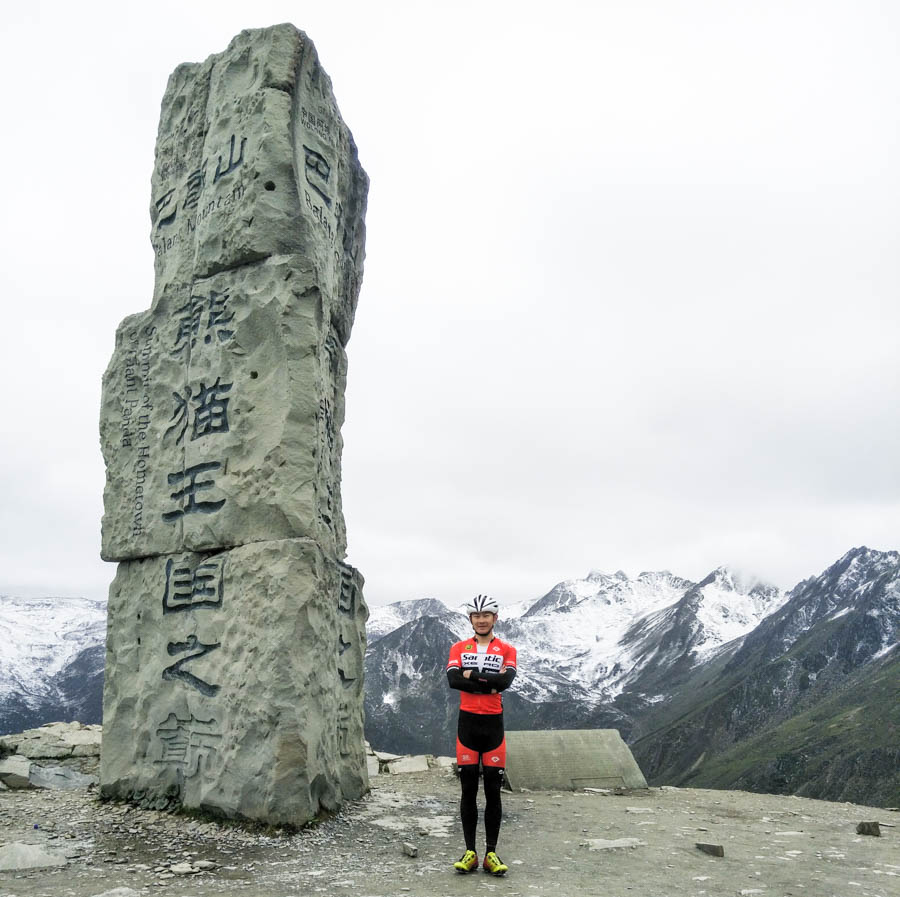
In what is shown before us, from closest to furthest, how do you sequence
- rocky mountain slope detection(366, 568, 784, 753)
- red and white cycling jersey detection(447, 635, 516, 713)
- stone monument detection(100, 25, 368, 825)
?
red and white cycling jersey detection(447, 635, 516, 713) → stone monument detection(100, 25, 368, 825) → rocky mountain slope detection(366, 568, 784, 753)

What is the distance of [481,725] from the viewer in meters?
6.71

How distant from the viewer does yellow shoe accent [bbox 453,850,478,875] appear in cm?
643

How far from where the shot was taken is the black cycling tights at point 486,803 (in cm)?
656

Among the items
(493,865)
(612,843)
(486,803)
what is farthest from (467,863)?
(612,843)

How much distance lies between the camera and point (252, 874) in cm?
647

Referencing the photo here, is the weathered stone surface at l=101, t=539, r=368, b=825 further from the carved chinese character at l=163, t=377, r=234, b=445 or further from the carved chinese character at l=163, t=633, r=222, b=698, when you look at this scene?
the carved chinese character at l=163, t=377, r=234, b=445

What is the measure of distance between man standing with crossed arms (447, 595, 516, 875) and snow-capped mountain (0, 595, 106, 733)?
8207 cm

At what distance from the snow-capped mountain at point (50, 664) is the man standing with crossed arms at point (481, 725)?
82.1 m

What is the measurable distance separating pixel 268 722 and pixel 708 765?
89740 mm

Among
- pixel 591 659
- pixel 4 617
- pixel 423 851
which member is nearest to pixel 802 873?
pixel 423 851

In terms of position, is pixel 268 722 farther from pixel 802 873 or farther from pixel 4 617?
pixel 4 617

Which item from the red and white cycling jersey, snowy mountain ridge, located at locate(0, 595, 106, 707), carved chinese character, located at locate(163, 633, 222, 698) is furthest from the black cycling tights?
snowy mountain ridge, located at locate(0, 595, 106, 707)

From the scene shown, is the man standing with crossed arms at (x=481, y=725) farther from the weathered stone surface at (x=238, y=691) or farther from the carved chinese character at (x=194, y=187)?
the carved chinese character at (x=194, y=187)

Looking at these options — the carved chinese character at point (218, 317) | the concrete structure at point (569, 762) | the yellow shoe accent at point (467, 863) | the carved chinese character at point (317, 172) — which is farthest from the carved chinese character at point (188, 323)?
the concrete structure at point (569, 762)
